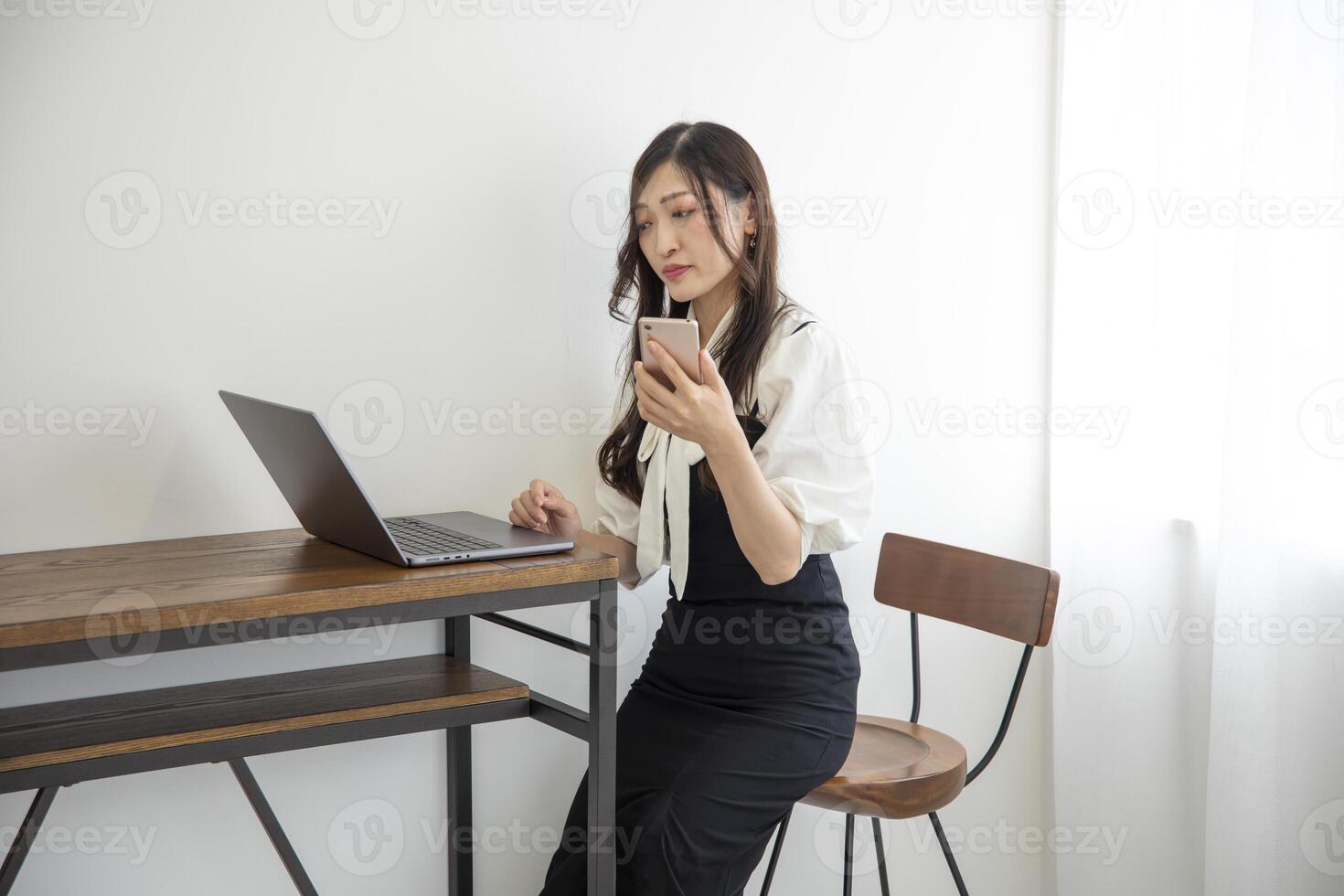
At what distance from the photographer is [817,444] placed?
1563mm

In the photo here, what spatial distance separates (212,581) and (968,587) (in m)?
1.21

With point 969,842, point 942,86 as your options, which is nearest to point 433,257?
point 942,86

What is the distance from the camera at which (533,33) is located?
72.2 inches

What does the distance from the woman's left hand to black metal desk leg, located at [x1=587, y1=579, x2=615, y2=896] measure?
22cm

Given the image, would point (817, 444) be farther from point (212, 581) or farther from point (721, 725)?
point (212, 581)

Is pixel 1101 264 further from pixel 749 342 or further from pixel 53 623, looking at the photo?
pixel 53 623

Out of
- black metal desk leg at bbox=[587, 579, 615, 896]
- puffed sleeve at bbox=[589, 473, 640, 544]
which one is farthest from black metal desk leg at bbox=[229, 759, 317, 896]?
puffed sleeve at bbox=[589, 473, 640, 544]

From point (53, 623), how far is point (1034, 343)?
1869 mm

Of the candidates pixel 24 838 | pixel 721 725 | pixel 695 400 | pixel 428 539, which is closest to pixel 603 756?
pixel 721 725

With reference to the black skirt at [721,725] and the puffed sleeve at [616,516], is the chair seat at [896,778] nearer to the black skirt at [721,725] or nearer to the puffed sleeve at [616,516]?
the black skirt at [721,725]

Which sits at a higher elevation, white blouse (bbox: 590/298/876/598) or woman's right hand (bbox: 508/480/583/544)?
white blouse (bbox: 590/298/876/598)

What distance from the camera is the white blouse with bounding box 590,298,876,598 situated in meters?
1.54

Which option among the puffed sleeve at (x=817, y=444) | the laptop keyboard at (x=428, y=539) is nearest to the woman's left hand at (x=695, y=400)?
the puffed sleeve at (x=817, y=444)

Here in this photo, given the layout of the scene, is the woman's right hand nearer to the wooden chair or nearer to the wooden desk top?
the wooden desk top
